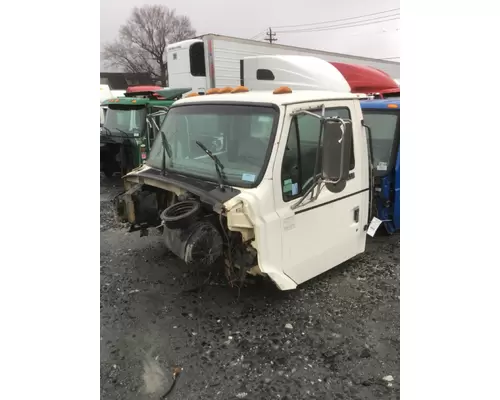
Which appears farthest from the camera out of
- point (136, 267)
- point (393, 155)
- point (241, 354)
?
point (393, 155)

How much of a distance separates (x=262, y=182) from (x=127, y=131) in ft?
19.4

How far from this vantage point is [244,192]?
9.68 feet

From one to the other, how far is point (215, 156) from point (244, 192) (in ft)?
1.65

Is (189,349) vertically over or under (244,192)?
under

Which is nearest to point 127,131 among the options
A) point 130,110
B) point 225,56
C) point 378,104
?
point 130,110

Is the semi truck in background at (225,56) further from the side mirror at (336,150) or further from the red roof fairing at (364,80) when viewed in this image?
the side mirror at (336,150)

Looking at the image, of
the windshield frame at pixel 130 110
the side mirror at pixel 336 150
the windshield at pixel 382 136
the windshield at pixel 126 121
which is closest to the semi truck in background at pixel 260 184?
the side mirror at pixel 336 150

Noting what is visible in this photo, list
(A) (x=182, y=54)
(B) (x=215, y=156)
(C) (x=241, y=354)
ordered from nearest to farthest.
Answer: (C) (x=241, y=354), (B) (x=215, y=156), (A) (x=182, y=54)

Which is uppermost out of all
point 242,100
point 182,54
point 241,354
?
point 182,54

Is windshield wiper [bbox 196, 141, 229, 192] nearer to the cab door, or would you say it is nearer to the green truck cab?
the cab door

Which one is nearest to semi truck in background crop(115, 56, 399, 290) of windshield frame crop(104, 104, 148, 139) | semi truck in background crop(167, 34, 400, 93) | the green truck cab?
the green truck cab

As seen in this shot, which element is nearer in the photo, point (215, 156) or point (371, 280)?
point (215, 156)
